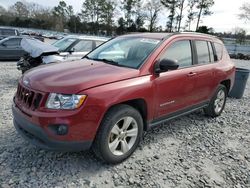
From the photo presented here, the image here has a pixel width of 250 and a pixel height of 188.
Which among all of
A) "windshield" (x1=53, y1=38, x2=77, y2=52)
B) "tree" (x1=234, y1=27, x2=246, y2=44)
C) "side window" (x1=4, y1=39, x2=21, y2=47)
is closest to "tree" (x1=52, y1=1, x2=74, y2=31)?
"tree" (x1=234, y1=27, x2=246, y2=44)

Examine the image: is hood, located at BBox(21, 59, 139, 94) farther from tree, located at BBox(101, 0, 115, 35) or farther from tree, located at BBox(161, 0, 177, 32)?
tree, located at BBox(101, 0, 115, 35)

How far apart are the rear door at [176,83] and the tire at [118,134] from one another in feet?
1.53

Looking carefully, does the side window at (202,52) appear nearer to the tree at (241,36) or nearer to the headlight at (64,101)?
the headlight at (64,101)

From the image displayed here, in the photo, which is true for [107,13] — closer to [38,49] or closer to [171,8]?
[171,8]

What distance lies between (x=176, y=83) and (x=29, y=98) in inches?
85.4

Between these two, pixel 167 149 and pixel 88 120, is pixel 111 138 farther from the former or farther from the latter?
pixel 167 149

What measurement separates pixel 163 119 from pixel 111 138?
1020 mm

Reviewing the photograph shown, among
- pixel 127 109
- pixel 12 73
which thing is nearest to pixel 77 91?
pixel 127 109

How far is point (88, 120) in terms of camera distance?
9.29 feet

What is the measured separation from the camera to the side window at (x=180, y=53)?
3840 millimetres

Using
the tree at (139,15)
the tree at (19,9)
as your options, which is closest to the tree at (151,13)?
the tree at (139,15)

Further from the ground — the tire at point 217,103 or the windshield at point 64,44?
the windshield at point 64,44

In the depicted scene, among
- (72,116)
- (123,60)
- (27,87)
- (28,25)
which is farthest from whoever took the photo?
(28,25)

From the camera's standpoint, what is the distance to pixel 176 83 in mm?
3828
